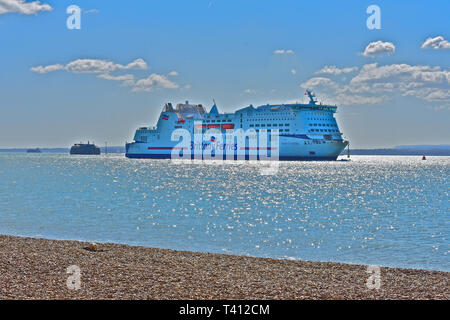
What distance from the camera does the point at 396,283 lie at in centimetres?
1202

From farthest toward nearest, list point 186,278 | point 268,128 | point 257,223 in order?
point 268,128
point 257,223
point 186,278

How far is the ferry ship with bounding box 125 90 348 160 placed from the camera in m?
122

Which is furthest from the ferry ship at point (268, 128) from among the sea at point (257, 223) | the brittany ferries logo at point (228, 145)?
the sea at point (257, 223)

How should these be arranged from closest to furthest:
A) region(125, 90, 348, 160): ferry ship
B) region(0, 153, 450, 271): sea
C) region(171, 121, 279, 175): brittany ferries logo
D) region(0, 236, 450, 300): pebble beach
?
region(0, 236, 450, 300): pebble beach, region(0, 153, 450, 271): sea, region(125, 90, 348, 160): ferry ship, region(171, 121, 279, 175): brittany ferries logo

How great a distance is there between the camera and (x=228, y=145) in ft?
458

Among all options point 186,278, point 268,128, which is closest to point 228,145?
point 268,128

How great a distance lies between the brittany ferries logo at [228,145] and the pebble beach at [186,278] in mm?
107473

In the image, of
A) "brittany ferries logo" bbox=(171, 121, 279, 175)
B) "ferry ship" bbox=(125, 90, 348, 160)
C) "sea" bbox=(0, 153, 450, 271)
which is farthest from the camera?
"brittany ferries logo" bbox=(171, 121, 279, 175)

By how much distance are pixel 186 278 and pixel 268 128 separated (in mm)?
116897

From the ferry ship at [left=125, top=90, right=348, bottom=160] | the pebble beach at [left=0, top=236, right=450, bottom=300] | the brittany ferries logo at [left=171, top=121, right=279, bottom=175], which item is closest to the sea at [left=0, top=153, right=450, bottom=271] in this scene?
the pebble beach at [left=0, top=236, right=450, bottom=300]

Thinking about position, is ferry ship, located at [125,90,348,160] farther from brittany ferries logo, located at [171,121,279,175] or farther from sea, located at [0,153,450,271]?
sea, located at [0,153,450,271]

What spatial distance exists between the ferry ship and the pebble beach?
10739cm

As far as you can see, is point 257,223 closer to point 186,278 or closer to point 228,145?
point 186,278

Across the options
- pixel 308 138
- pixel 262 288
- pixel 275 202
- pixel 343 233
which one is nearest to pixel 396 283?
pixel 262 288
